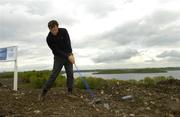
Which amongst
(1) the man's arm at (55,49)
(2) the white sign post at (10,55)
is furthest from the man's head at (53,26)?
(2) the white sign post at (10,55)

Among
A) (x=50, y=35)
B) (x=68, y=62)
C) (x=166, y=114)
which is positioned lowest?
(x=166, y=114)

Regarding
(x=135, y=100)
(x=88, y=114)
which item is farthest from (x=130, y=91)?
(x=88, y=114)

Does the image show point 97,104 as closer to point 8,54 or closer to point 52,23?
point 52,23

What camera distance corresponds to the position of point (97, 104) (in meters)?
9.80

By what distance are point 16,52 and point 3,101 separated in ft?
10.1

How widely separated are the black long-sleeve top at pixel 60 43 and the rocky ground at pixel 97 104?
110 cm

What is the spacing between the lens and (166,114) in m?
9.03

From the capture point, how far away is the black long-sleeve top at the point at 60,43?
998 centimetres

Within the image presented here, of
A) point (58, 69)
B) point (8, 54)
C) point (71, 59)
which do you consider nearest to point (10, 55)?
point (8, 54)

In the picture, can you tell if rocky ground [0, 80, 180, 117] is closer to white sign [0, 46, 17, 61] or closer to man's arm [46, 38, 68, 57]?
man's arm [46, 38, 68, 57]

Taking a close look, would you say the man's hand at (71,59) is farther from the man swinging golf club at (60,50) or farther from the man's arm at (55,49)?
the man's arm at (55,49)

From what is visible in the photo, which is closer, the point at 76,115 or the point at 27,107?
the point at 76,115

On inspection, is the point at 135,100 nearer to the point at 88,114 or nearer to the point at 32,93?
the point at 88,114

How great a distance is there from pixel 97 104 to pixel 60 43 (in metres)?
1.64
